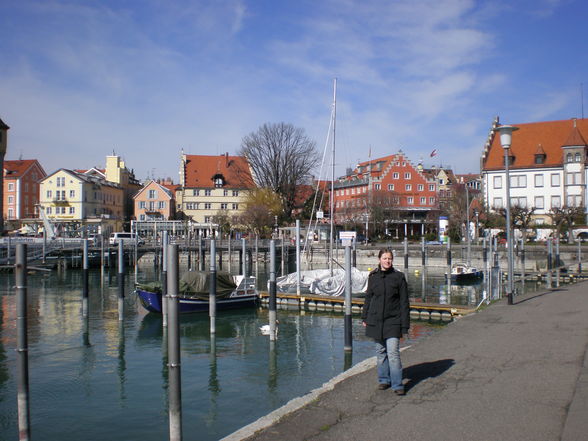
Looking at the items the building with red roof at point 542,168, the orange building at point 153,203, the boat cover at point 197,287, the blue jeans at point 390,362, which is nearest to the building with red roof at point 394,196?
the building with red roof at point 542,168

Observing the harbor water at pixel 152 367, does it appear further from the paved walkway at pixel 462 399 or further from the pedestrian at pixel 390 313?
the pedestrian at pixel 390 313

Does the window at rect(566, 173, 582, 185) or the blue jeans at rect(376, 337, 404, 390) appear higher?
the window at rect(566, 173, 582, 185)

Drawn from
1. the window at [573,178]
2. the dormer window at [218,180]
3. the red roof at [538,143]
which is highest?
the red roof at [538,143]

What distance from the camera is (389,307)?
8.73m

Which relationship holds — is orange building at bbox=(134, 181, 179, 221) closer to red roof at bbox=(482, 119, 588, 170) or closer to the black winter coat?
red roof at bbox=(482, 119, 588, 170)

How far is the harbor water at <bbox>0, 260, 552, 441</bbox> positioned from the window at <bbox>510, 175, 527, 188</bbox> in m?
55.8

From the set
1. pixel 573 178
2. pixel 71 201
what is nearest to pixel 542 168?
pixel 573 178

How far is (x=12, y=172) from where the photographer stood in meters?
104

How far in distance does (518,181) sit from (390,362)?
74.9m

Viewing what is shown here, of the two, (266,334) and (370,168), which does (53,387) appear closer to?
(266,334)

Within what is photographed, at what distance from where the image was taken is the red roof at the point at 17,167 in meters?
103

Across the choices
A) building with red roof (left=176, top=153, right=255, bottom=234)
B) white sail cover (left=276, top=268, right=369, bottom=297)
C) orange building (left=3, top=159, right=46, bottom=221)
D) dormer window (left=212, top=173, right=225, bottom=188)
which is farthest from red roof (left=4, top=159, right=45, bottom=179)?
white sail cover (left=276, top=268, right=369, bottom=297)

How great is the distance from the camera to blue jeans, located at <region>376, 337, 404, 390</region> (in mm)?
8594

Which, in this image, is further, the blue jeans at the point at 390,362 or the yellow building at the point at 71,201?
the yellow building at the point at 71,201
